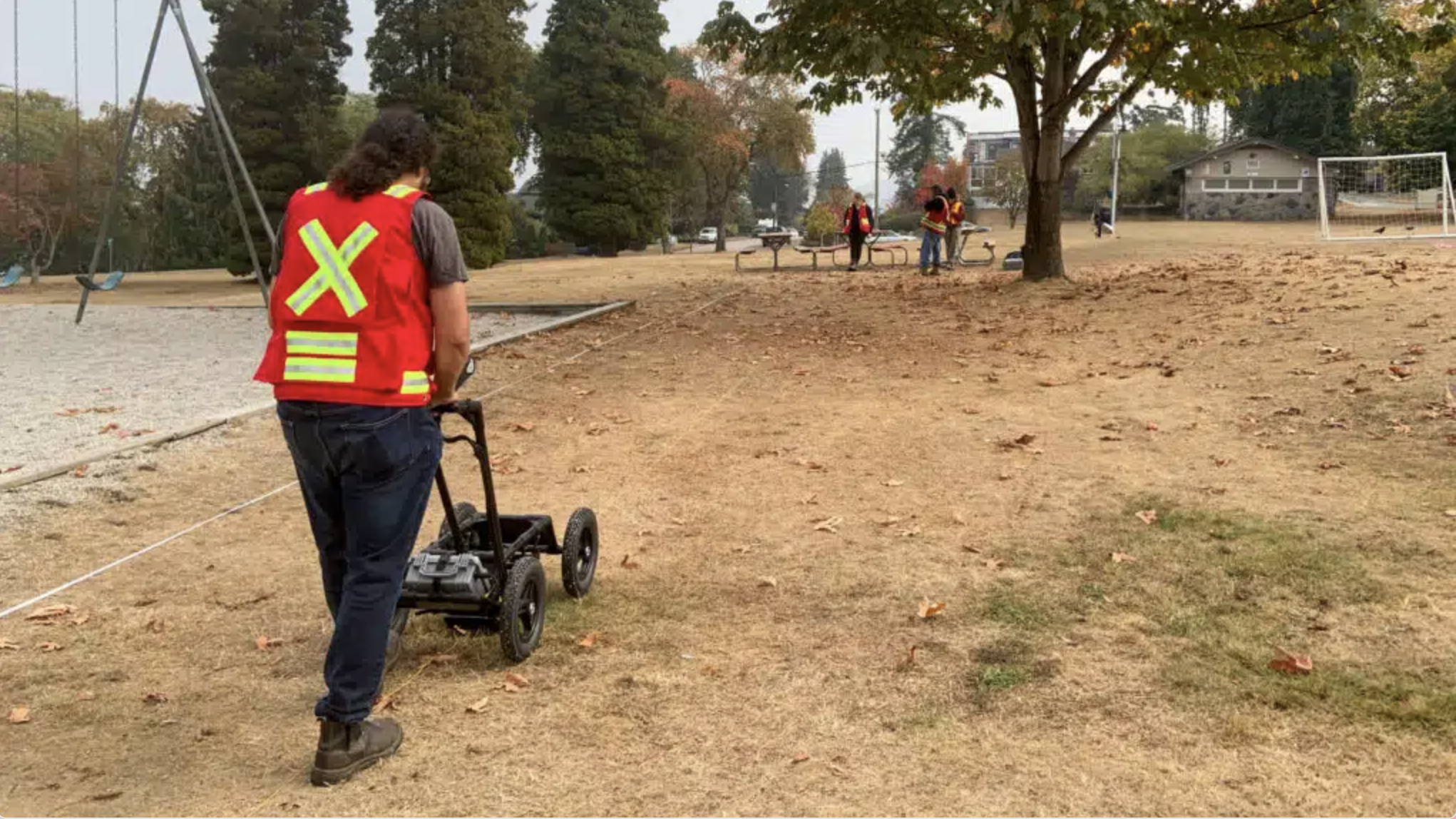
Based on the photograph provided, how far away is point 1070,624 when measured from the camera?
13.1 ft

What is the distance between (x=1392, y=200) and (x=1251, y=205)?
28.9 metres

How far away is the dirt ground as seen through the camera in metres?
3.01

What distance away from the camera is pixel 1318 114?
57.7 metres

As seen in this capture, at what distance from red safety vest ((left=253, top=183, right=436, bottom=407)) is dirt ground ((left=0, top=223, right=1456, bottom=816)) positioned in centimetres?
114

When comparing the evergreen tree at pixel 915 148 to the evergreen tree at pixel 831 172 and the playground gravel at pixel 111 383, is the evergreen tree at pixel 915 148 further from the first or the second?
the playground gravel at pixel 111 383

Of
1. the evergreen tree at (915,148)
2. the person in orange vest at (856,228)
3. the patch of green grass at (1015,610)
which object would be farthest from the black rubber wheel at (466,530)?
the evergreen tree at (915,148)

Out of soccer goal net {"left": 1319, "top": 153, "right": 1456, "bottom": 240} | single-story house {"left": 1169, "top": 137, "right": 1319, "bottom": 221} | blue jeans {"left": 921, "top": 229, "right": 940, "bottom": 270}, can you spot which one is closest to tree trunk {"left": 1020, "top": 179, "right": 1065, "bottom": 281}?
blue jeans {"left": 921, "top": 229, "right": 940, "bottom": 270}

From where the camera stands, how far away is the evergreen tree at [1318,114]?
188ft

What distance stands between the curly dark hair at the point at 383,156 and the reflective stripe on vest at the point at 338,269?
128 mm

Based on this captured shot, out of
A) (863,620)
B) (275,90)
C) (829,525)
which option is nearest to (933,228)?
(829,525)

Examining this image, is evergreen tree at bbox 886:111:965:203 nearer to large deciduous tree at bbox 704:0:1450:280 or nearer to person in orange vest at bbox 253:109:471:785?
large deciduous tree at bbox 704:0:1450:280

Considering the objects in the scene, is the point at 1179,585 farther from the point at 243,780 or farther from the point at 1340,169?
the point at 1340,169

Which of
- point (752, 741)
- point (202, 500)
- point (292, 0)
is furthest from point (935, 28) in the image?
point (292, 0)

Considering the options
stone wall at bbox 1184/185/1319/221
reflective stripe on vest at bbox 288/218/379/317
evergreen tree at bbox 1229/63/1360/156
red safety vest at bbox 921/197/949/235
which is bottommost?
reflective stripe on vest at bbox 288/218/379/317
